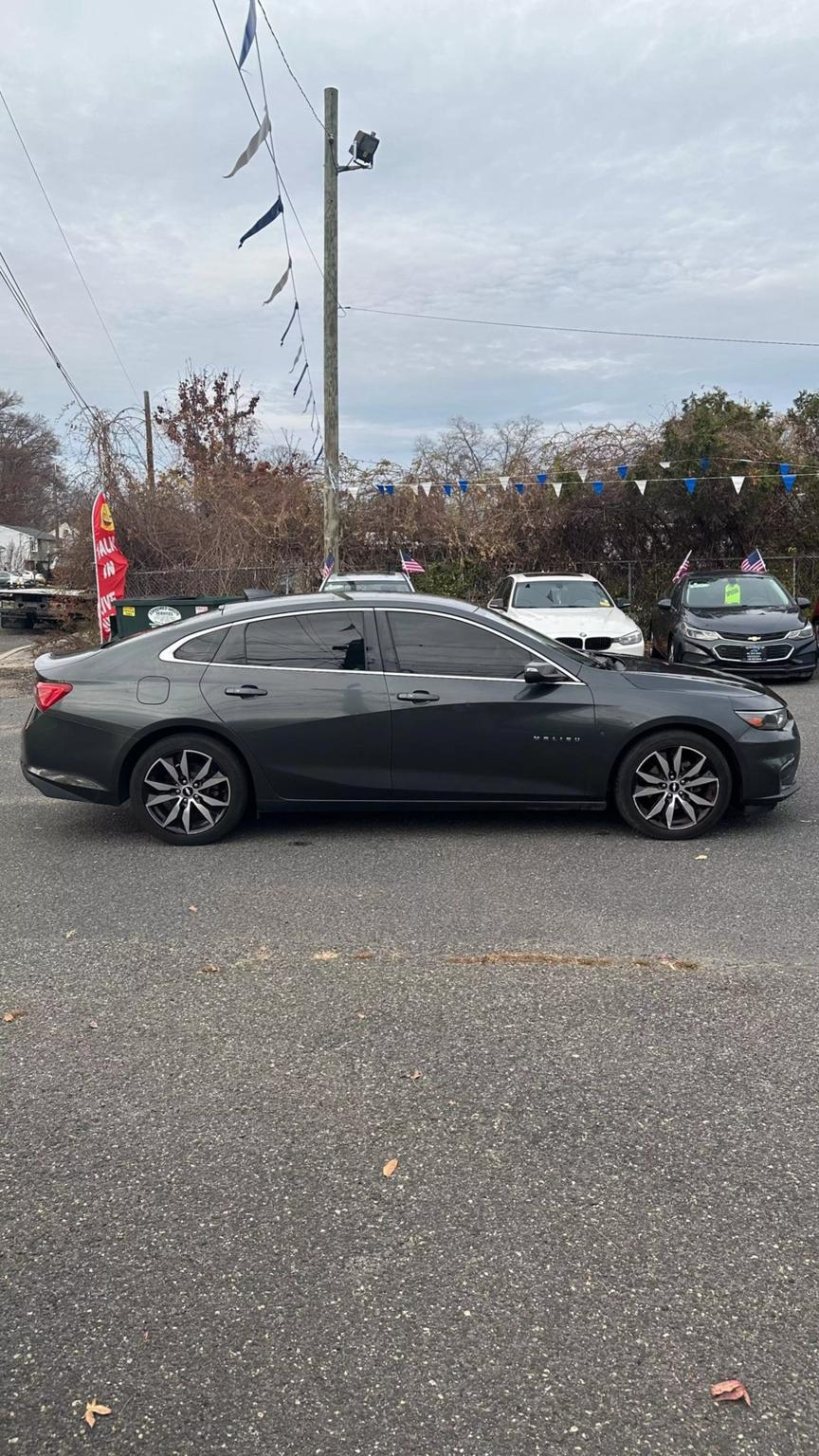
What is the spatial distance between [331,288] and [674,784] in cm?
1213

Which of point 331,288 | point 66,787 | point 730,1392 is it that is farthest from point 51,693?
point 331,288

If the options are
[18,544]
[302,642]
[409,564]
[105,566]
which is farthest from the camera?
[18,544]

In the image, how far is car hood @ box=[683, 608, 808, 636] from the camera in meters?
13.2

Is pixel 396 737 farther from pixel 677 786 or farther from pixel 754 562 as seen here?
pixel 754 562

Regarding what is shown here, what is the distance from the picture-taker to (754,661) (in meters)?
13.2

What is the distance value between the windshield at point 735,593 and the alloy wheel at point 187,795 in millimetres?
9474

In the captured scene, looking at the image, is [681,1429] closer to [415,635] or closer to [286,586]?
[415,635]

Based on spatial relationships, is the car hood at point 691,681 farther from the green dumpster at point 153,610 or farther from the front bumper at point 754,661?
the green dumpster at point 153,610

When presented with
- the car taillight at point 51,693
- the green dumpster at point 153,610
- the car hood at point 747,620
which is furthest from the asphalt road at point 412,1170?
the green dumpster at point 153,610

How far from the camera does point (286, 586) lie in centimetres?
1881

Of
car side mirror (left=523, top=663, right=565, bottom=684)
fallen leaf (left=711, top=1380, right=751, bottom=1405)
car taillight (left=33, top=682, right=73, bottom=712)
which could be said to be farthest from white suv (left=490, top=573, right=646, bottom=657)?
fallen leaf (left=711, top=1380, right=751, bottom=1405)

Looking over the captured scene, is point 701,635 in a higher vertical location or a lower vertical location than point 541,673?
higher

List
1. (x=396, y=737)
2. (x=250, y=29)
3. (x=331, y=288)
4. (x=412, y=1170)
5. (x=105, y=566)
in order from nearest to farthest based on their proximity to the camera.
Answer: (x=412, y=1170)
(x=396, y=737)
(x=250, y=29)
(x=105, y=566)
(x=331, y=288)

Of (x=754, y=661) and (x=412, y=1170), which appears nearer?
(x=412, y=1170)
